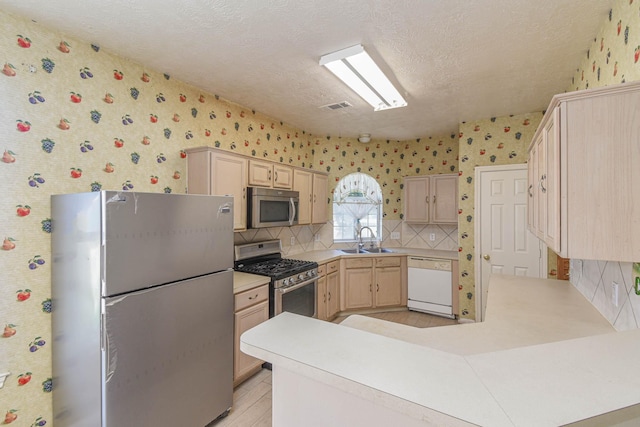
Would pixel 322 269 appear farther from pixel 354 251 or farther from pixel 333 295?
pixel 354 251

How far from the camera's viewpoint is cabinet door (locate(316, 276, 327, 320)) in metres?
3.51

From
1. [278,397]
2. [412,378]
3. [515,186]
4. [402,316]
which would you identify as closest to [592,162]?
[412,378]

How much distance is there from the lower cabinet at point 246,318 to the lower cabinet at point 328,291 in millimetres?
963

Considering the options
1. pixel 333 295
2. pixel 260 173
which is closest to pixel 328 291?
pixel 333 295

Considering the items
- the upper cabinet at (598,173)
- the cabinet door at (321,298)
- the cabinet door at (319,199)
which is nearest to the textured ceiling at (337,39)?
the upper cabinet at (598,173)

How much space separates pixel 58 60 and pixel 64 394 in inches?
81.2

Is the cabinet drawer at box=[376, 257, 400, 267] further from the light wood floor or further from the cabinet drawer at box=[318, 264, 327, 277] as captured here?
the light wood floor

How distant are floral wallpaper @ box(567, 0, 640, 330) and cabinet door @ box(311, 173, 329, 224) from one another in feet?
9.03

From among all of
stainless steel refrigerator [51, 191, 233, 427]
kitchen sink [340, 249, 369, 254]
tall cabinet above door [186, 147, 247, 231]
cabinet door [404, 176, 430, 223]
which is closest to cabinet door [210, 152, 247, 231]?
tall cabinet above door [186, 147, 247, 231]

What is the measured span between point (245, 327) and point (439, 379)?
199 centimetres

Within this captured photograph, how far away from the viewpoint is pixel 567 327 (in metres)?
1.61

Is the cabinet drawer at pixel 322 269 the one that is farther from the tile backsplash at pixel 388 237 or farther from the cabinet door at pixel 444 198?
the cabinet door at pixel 444 198

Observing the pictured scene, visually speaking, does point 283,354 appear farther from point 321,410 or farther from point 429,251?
point 429,251

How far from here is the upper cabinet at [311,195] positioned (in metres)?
3.67
